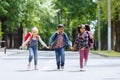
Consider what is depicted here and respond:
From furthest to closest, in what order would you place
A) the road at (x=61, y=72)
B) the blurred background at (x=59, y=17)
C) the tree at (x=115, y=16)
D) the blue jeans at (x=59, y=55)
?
1. the blurred background at (x=59, y=17)
2. the tree at (x=115, y=16)
3. the blue jeans at (x=59, y=55)
4. the road at (x=61, y=72)

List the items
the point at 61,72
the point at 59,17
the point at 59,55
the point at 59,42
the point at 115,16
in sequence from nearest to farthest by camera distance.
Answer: the point at 61,72 < the point at 59,42 < the point at 59,55 < the point at 115,16 < the point at 59,17

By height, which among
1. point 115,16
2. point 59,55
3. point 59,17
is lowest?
point 59,55

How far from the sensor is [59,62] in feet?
68.0

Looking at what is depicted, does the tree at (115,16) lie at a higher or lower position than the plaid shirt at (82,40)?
higher

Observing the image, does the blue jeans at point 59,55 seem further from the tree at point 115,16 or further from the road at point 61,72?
the tree at point 115,16

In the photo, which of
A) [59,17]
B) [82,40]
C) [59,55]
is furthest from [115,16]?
[59,17]

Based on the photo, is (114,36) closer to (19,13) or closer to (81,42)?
(19,13)

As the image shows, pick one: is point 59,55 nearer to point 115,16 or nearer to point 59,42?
point 59,42

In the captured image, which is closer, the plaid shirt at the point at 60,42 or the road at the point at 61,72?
the road at the point at 61,72

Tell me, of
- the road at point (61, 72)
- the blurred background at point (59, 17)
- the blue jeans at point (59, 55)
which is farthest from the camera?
the blurred background at point (59, 17)

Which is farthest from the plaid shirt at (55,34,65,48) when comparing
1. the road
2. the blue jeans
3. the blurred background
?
the blurred background

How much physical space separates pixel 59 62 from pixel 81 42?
3.94 ft

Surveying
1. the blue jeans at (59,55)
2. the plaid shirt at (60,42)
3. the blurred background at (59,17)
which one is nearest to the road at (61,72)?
the blue jeans at (59,55)

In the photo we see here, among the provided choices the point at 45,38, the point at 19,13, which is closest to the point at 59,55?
the point at 19,13
